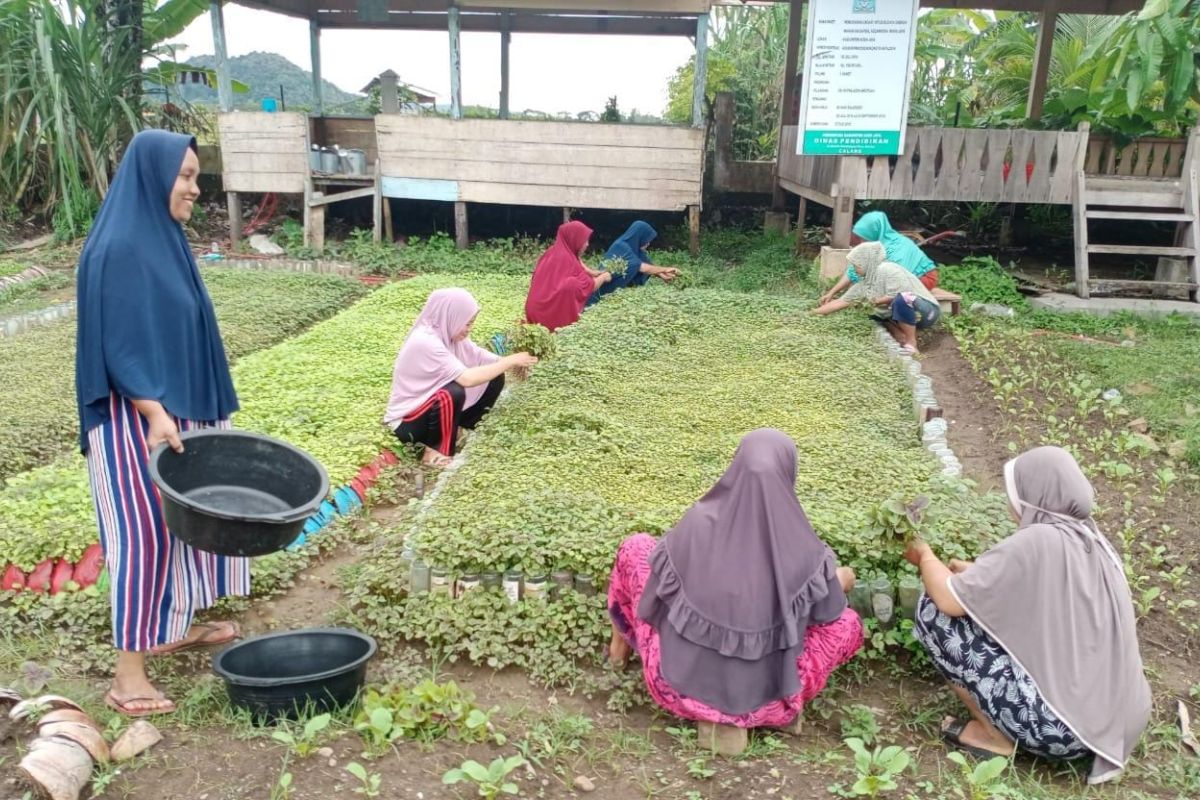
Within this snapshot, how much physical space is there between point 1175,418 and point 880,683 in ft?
12.4

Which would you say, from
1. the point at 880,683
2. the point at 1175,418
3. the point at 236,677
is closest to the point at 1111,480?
the point at 1175,418

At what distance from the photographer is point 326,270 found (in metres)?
12.5

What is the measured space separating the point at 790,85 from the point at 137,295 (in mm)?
11390

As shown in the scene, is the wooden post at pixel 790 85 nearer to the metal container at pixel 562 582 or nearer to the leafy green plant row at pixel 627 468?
the leafy green plant row at pixel 627 468

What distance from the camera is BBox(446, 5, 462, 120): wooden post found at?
13.0 meters

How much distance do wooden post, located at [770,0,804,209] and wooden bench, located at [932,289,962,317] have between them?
3.82 m

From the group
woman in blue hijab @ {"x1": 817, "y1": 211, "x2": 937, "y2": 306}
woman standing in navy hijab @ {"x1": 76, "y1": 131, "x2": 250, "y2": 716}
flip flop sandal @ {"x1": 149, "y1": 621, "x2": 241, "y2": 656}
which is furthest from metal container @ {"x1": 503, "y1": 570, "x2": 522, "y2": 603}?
woman in blue hijab @ {"x1": 817, "y1": 211, "x2": 937, "y2": 306}

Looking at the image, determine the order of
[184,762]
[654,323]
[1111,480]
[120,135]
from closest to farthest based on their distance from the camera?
[184,762] < [1111,480] < [654,323] < [120,135]

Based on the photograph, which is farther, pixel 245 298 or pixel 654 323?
pixel 245 298

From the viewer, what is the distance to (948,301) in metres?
8.97

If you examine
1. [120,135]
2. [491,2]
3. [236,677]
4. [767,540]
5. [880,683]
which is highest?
[491,2]

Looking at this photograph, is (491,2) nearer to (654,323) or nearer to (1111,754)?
(654,323)

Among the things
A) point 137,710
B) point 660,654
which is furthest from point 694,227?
point 137,710

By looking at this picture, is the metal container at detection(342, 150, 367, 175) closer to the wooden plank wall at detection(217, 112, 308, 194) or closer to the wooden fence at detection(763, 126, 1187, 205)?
the wooden plank wall at detection(217, 112, 308, 194)
